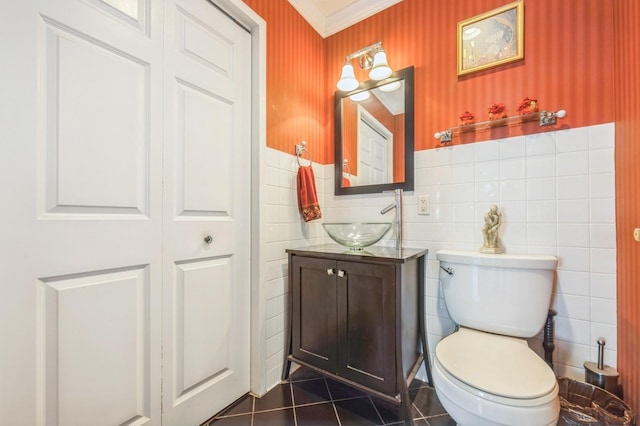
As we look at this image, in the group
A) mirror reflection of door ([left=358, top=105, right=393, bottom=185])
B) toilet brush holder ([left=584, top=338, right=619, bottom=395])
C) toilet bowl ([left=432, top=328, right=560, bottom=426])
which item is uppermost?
mirror reflection of door ([left=358, top=105, right=393, bottom=185])

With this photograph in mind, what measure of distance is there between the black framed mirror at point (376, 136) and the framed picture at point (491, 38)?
30cm

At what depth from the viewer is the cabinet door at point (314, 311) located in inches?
54.9

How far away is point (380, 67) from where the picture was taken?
1648 millimetres

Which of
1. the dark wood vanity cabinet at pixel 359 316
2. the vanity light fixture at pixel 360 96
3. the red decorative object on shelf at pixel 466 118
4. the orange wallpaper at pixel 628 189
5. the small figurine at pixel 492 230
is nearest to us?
the orange wallpaper at pixel 628 189

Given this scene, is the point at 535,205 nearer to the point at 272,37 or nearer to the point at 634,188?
the point at 634,188

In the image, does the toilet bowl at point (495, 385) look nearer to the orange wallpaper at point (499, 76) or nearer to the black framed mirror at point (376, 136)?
the orange wallpaper at point (499, 76)

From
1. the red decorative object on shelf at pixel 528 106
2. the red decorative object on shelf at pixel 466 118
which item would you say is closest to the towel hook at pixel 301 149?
the red decorative object on shelf at pixel 466 118

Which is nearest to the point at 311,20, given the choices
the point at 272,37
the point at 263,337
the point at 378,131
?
the point at 272,37

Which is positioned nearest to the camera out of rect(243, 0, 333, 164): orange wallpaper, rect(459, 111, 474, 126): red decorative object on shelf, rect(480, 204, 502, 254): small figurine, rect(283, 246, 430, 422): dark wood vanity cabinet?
rect(283, 246, 430, 422): dark wood vanity cabinet

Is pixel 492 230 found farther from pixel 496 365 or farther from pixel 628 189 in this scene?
pixel 496 365

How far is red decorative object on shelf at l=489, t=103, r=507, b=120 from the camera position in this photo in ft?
4.44

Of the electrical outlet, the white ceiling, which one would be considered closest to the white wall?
the electrical outlet

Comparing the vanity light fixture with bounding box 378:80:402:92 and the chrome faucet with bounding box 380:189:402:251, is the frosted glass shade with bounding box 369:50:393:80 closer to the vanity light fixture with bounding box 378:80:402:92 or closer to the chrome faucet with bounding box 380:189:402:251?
the vanity light fixture with bounding box 378:80:402:92

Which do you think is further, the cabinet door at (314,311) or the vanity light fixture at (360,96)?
the vanity light fixture at (360,96)
